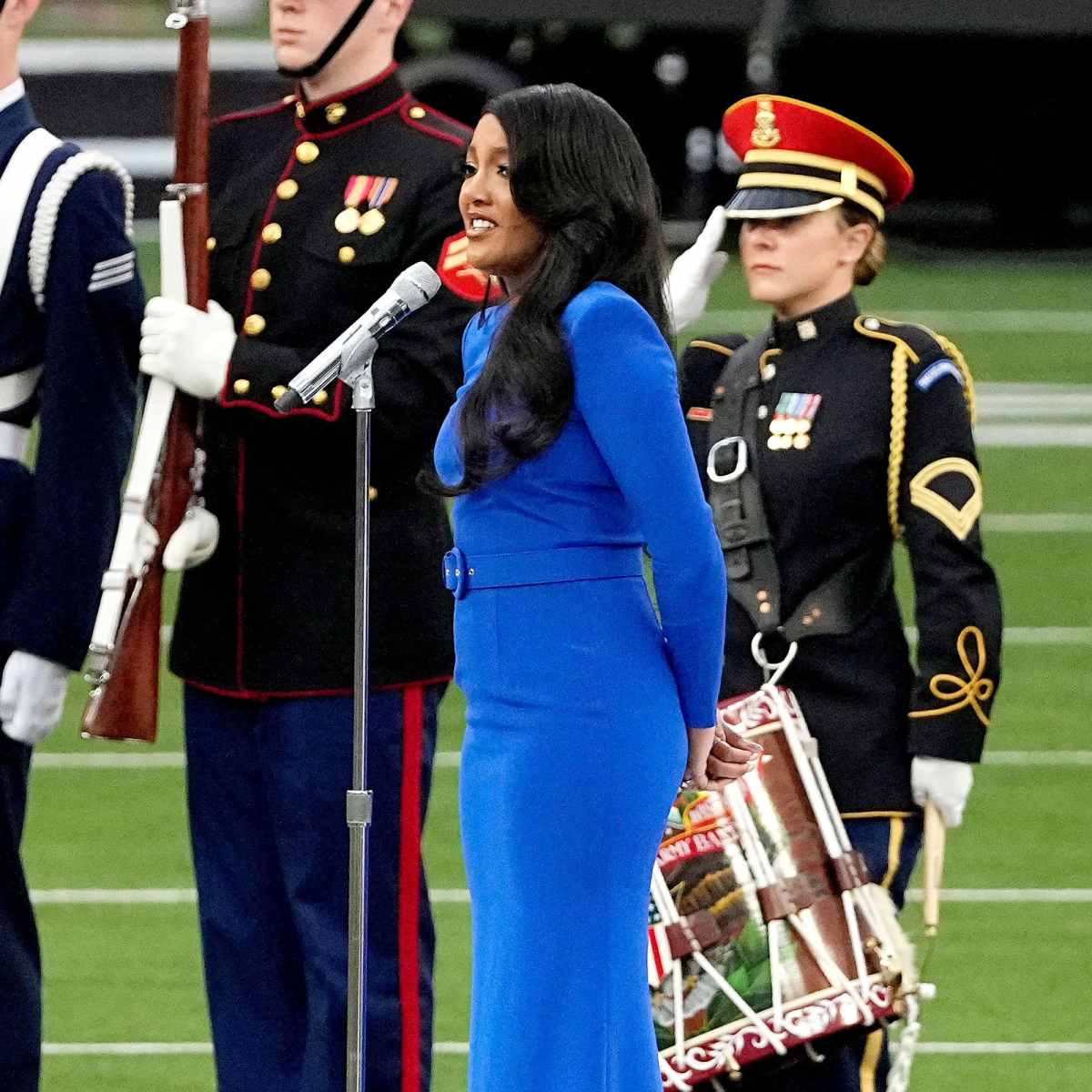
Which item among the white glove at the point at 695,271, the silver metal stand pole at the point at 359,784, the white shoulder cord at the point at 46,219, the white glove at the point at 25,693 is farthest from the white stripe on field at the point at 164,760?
the silver metal stand pole at the point at 359,784

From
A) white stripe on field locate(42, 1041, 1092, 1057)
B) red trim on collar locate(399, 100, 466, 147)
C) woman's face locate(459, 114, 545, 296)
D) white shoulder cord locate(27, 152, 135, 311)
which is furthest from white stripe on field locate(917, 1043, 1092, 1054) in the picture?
woman's face locate(459, 114, 545, 296)

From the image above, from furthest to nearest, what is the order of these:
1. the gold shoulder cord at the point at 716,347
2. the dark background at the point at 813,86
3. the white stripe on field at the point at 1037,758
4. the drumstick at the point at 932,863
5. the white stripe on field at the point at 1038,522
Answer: the dark background at the point at 813,86, the white stripe on field at the point at 1038,522, the white stripe on field at the point at 1037,758, the gold shoulder cord at the point at 716,347, the drumstick at the point at 932,863

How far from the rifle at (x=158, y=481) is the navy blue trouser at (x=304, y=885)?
0.17m

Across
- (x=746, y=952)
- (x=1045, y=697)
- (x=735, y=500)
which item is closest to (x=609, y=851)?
(x=746, y=952)

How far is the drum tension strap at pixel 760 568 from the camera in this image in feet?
14.1

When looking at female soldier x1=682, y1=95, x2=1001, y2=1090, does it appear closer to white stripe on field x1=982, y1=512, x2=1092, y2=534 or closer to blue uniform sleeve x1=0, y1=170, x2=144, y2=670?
blue uniform sleeve x1=0, y1=170, x2=144, y2=670

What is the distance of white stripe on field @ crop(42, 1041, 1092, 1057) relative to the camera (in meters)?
5.61

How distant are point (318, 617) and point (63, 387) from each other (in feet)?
1.75

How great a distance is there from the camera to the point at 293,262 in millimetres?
4301

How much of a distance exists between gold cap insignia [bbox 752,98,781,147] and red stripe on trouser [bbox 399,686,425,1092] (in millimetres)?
994

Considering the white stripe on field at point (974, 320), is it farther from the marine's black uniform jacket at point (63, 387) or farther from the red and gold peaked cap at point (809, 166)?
the marine's black uniform jacket at point (63, 387)

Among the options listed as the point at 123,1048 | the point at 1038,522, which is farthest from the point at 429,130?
the point at 1038,522

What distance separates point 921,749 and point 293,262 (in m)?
1.16

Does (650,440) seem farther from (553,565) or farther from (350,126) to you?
(350,126)
